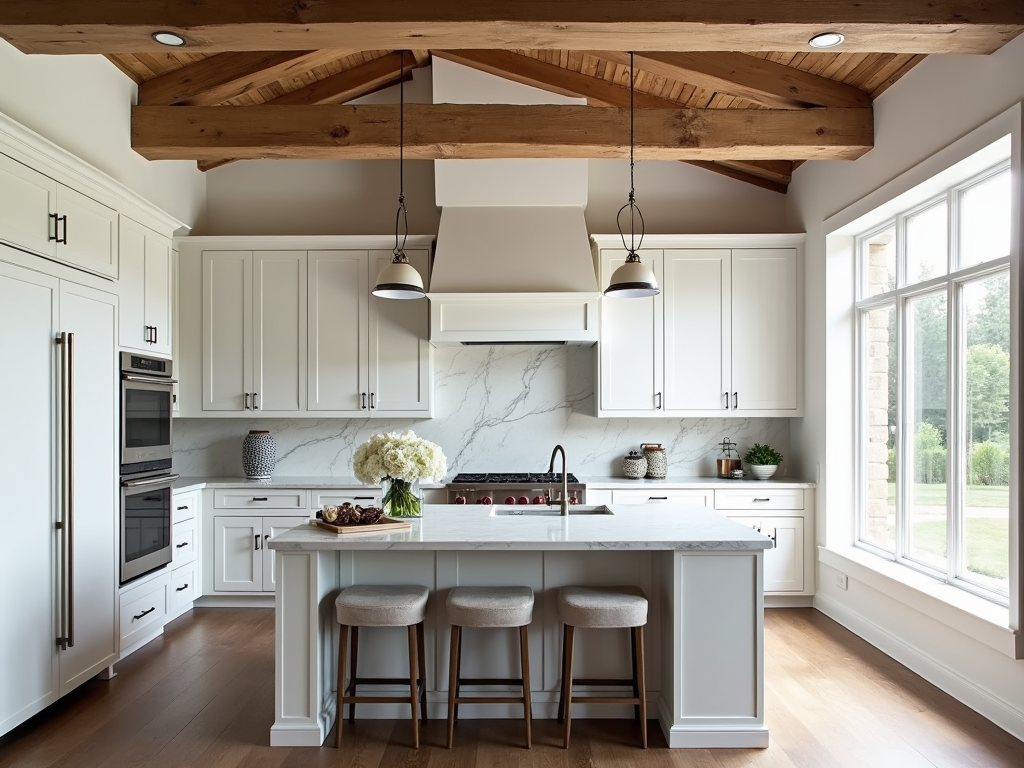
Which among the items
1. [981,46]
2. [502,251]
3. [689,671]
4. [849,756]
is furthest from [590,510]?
[981,46]

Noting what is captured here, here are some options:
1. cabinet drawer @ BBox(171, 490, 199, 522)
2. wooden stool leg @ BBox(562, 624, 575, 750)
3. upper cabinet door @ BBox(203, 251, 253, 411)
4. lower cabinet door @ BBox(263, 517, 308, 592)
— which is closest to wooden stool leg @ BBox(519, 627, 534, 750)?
wooden stool leg @ BBox(562, 624, 575, 750)

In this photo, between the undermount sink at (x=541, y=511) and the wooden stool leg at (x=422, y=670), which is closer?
the wooden stool leg at (x=422, y=670)

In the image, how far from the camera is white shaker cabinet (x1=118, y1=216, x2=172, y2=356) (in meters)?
3.80

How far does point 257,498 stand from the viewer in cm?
480

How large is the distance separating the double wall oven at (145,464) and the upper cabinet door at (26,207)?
2.83ft

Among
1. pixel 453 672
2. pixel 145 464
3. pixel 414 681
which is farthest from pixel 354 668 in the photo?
pixel 145 464

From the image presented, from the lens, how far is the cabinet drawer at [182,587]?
433 centimetres

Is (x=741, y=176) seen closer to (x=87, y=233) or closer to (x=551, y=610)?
(x=551, y=610)

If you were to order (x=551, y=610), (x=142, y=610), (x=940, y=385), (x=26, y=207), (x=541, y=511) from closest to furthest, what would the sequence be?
(x=26, y=207) < (x=551, y=610) < (x=541, y=511) < (x=940, y=385) < (x=142, y=610)

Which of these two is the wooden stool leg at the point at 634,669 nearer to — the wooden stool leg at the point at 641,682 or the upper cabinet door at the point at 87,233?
the wooden stool leg at the point at 641,682

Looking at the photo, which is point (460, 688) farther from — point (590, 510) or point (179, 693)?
point (179, 693)

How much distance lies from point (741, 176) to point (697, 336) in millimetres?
1375

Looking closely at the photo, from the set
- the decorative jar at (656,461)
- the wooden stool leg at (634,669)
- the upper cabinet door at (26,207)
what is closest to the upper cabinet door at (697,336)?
the decorative jar at (656,461)

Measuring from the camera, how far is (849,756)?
272cm
